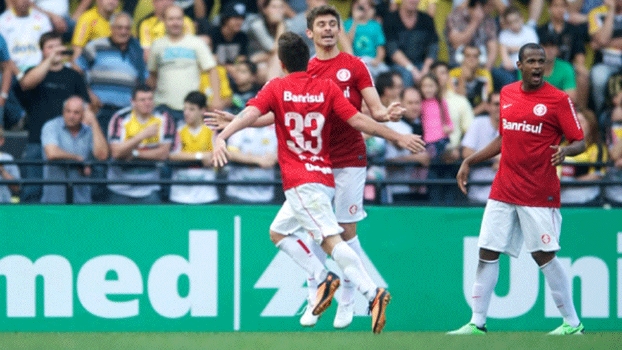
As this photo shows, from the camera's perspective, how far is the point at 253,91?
1359 cm

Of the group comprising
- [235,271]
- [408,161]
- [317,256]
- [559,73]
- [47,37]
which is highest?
[47,37]

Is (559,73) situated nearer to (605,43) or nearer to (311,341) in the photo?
(605,43)

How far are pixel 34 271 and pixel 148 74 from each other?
3.13 m

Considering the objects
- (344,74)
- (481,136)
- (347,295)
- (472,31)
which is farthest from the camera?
(472,31)

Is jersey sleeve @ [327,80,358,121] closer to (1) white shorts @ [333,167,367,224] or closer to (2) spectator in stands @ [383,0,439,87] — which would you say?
(1) white shorts @ [333,167,367,224]

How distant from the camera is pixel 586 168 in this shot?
12758 millimetres

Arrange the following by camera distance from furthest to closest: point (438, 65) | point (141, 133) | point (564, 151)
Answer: point (438, 65)
point (141, 133)
point (564, 151)

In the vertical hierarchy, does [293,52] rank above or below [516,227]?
above

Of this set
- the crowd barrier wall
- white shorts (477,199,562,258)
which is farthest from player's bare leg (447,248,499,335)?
the crowd barrier wall

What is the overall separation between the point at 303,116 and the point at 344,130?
2.87ft

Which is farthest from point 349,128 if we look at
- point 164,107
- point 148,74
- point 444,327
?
point 148,74

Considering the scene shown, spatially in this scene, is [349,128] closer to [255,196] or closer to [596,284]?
[255,196]

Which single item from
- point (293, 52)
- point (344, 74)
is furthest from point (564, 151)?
point (293, 52)

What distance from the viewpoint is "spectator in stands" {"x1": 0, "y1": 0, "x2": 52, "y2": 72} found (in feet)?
43.6
